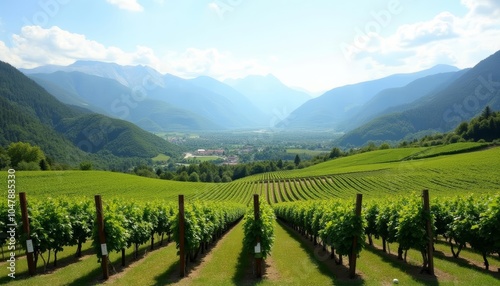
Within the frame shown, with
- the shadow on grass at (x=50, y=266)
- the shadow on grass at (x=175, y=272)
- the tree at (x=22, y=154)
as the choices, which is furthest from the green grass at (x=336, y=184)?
the shadow on grass at (x=175, y=272)

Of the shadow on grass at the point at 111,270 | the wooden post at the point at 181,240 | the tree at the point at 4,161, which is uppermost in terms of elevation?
the tree at the point at 4,161

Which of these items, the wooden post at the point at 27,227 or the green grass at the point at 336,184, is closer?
the wooden post at the point at 27,227

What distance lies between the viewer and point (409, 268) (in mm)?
15445

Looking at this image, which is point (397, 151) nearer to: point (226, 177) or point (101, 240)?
point (226, 177)

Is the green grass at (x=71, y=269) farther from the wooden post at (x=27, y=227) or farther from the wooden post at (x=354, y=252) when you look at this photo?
the wooden post at (x=354, y=252)

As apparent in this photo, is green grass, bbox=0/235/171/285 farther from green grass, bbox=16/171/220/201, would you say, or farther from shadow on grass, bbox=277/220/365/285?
green grass, bbox=16/171/220/201

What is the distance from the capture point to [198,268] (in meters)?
16.7

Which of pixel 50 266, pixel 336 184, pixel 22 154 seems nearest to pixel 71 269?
pixel 50 266

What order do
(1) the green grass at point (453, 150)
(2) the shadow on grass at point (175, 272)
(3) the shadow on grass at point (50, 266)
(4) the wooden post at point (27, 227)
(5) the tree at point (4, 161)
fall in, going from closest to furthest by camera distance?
(4) the wooden post at point (27, 227)
(3) the shadow on grass at point (50, 266)
(2) the shadow on grass at point (175, 272)
(5) the tree at point (4, 161)
(1) the green grass at point (453, 150)

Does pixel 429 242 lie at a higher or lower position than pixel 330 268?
higher

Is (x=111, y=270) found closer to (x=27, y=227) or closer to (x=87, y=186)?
(x=27, y=227)

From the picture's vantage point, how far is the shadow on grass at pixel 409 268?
13106 millimetres

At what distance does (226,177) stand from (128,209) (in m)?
144

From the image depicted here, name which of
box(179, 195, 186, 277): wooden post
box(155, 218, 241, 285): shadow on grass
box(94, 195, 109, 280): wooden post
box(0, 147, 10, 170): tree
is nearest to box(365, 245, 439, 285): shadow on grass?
box(179, 195, 186, 277): wooden post
